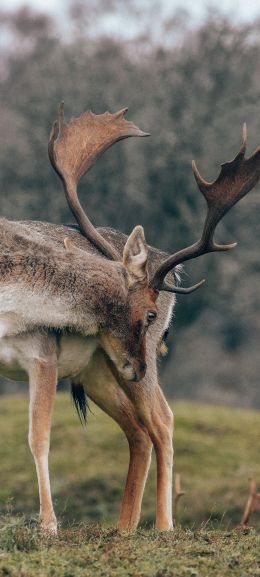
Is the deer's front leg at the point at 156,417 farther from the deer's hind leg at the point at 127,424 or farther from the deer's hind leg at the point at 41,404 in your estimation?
the deer's hind leg at the point at 41,404

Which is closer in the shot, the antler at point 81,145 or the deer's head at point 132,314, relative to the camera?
the deer's head at point 132,314

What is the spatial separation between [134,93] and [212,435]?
10.4 metres

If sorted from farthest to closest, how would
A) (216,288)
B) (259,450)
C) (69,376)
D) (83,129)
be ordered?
(216,288)
(259,450)
(83,129)
(69,376)

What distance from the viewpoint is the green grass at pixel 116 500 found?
267 inches

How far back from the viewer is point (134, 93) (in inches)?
1082

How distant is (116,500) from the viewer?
16.9 m

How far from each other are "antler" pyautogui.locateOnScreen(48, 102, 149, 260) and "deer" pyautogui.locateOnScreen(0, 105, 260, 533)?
0.06 feet

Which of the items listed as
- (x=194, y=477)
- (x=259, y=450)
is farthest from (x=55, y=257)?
(x=259, y=450)

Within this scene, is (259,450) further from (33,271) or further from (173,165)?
(33,271)

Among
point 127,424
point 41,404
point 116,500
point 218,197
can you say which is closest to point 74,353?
point 41,404

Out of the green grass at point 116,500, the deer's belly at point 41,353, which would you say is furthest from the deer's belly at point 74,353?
the green grass at point 116,500

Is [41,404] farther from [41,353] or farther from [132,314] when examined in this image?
[132,314]

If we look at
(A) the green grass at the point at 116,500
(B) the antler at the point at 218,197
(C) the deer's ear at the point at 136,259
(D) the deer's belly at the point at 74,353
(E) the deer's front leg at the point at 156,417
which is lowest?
(A) the green grass at the point at 116,500

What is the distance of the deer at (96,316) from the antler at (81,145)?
0.7 inches
